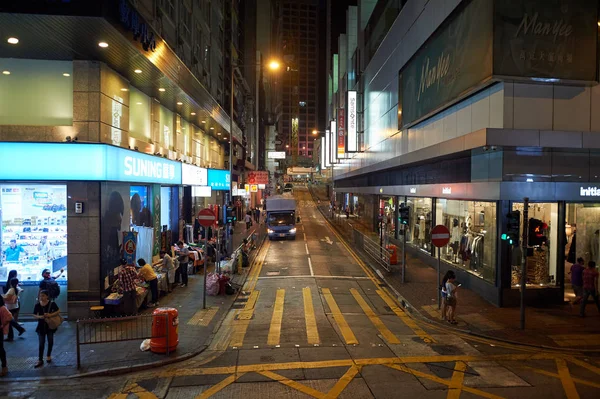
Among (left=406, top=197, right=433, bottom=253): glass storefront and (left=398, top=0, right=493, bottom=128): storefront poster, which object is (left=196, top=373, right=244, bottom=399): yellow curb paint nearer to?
(left=398, top=0, right=493, bottom=128): storefront poster

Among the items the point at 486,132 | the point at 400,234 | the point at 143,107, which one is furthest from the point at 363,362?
the point at 400,234

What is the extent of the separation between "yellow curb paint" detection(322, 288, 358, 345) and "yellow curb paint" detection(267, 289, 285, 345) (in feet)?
5.27

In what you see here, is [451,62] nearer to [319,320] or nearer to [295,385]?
[319,320]

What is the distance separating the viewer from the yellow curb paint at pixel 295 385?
7759mm

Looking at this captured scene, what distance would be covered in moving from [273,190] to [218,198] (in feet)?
216

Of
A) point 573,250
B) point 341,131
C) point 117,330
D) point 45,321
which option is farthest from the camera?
point 341,131

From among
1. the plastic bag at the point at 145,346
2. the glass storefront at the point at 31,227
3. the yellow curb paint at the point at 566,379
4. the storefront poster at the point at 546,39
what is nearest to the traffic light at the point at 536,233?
the yellow curb paint at the point at 566,379

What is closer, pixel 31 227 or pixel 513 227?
pixel 513 227

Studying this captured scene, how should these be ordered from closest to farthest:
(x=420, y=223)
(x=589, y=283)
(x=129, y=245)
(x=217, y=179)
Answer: (x=589, y=283) < (x=129, y=245) < (x=420, y=223) < (x=217, y=179)

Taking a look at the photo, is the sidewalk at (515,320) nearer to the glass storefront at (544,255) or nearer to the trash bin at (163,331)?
the glass storefront at (544,255)

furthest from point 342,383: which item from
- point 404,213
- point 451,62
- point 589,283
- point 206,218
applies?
point 451,62

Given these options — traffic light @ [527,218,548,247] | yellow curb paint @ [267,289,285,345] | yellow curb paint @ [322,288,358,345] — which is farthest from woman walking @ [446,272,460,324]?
yellow curb paint @ [267,289,285,345]

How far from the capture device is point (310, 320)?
12.8m

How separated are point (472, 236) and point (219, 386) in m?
12.7
